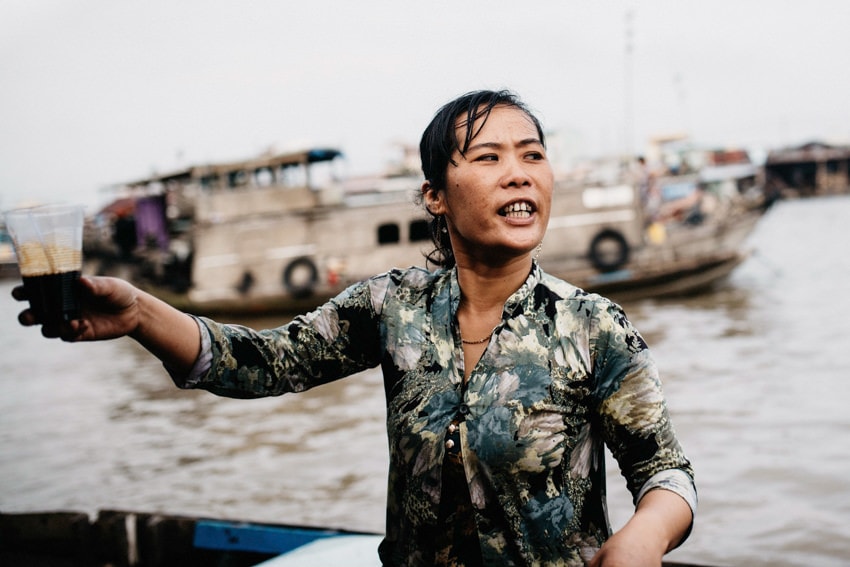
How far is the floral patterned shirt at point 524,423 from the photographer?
58.4 inches

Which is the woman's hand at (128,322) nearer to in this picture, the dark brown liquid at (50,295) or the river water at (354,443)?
the dark brown liquid at (50,295)

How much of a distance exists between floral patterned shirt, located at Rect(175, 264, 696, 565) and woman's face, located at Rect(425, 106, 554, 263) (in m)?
0.10

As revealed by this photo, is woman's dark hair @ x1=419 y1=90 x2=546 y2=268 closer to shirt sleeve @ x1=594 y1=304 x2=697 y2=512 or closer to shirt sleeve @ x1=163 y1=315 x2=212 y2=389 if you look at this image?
shirt sleeve @ x1=594 y1=304 x2=697 y2=512

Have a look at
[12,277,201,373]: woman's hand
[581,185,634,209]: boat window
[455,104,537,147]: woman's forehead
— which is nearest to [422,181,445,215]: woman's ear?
[455,104,537,147]: woman's forehead

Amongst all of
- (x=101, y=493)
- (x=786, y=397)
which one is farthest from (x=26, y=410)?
(x=786, y=397)

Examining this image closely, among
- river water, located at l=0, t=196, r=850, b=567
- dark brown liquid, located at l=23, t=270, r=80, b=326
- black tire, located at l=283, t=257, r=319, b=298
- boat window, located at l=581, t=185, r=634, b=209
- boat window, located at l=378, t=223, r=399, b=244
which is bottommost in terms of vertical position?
river water, located at l=0, t=196, r=850, b=567

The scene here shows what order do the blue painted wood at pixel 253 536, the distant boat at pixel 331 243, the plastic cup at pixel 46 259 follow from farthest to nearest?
the distant boat at pixel 331 243 < the blue painted wood at pixel 253 536 < the plastic cup at pixel 46 259

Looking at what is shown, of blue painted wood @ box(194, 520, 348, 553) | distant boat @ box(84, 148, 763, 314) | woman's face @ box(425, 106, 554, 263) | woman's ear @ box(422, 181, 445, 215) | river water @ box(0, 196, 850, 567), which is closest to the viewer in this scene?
woman's face @ box(425, 106, 554, 263)

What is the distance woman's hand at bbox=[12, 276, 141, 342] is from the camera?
1.45 meters

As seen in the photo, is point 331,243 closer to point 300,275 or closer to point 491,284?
point 300,275

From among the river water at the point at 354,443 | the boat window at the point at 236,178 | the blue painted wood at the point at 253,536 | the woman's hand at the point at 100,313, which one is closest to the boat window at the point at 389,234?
the boat window at the point at 236,178

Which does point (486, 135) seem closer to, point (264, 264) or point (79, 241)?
point (79, 241)

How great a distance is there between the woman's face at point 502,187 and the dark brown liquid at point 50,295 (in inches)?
31.2

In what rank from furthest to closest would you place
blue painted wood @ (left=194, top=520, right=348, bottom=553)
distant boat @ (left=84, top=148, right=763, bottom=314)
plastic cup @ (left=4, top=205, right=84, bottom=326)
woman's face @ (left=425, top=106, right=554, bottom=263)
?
distant boat @ (left=84, top=148, right=763, bottom=314) < blue painted wood @ (left=194, top=520, right=348, bottom=553) < woman's face @ (left=425, top=106, right=554, bottom=263) < plastic cup @ (left=4, top=205, right=84, bottom=326)
